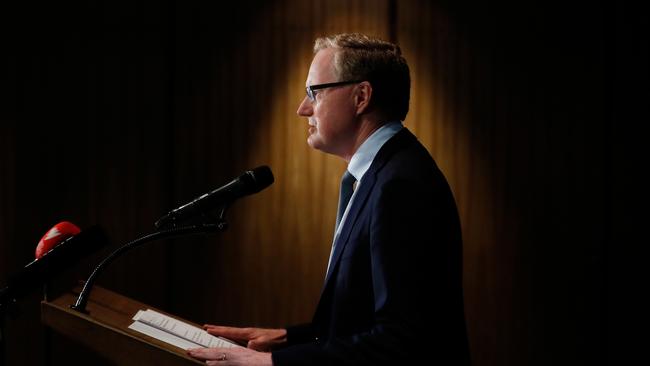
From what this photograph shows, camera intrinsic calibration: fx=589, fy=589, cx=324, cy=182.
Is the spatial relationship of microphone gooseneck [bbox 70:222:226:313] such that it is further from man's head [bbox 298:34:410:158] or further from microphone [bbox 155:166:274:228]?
man's head [bbox 298:34:410:158]

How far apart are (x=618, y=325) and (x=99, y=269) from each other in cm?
271

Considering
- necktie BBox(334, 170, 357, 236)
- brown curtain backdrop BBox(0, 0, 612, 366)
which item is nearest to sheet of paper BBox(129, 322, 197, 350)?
necktie BBox(334, 170, 357, 236)

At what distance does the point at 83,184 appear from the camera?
283 centimetres

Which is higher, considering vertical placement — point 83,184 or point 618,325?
point 83,184

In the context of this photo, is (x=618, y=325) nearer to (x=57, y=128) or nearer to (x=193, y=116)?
(x=193, y=116)

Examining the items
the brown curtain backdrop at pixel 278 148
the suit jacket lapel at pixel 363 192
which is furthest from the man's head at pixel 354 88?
the brown curtain backdrop at pixel 278 148

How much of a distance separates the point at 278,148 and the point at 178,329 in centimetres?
175

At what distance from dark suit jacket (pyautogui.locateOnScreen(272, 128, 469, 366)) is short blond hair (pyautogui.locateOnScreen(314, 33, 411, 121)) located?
0.14 meters

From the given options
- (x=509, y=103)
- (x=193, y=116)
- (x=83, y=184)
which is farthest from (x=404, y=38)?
(x=83, y=184)

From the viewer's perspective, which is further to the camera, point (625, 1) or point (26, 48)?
point (625, 1)

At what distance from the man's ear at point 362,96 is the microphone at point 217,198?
Answer: 272mm

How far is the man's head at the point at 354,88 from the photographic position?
1.35m

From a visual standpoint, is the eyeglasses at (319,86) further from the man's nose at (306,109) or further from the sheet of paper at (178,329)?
the sheet of paper at (178,329)

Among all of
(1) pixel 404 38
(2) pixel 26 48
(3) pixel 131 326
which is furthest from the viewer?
(1) pixel 404 38
